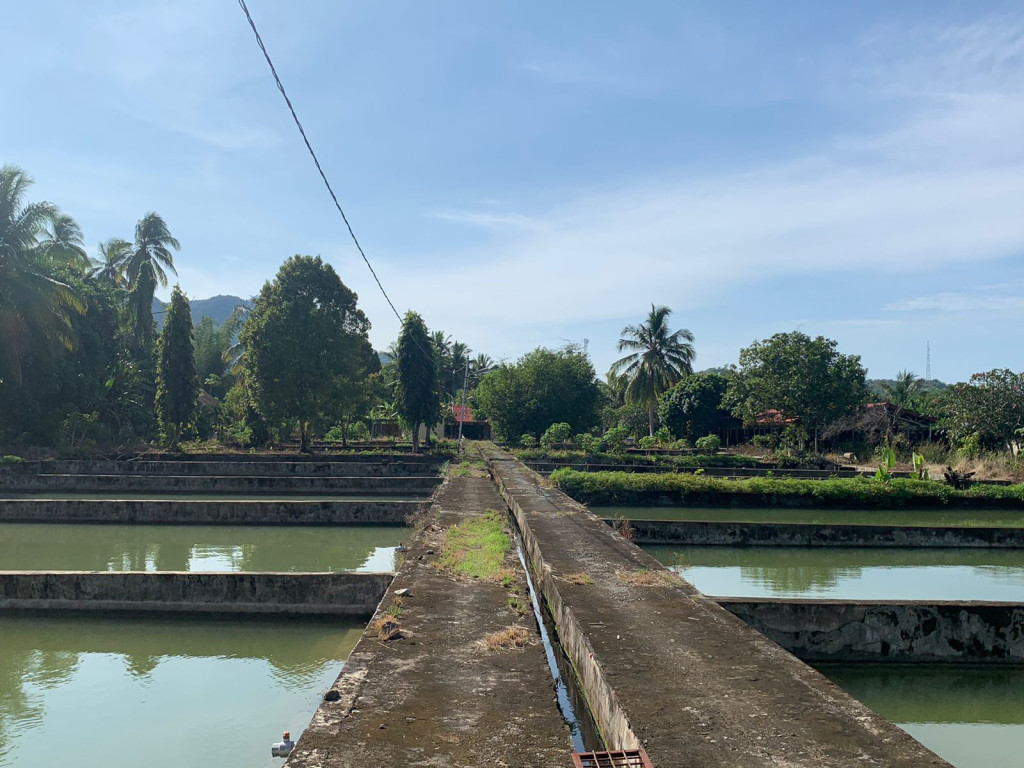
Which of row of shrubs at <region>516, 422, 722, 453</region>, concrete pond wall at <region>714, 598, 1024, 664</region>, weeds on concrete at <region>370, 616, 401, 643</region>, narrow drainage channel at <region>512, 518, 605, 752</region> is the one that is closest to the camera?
narrow drainage channel at <region>512, 518, 605, 752</region>

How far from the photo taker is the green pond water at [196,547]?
45.5 ft

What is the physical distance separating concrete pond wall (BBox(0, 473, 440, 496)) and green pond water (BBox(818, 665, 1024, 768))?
1733 centimetres

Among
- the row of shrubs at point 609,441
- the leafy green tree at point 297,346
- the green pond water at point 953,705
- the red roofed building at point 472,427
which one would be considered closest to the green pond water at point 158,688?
the green pond water at point 953,705

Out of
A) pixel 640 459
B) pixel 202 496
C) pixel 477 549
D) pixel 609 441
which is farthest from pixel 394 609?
pixel 609 441

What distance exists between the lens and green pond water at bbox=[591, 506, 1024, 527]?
20000mm

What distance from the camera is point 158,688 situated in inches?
301

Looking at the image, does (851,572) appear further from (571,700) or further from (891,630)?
(571,700)

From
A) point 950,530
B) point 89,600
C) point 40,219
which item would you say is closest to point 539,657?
point 89,600

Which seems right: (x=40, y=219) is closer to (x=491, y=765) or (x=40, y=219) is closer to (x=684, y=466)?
(x=684, y=466)

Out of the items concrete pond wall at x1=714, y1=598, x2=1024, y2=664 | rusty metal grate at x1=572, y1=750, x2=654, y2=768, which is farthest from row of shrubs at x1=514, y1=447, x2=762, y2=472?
rusty metal grate at x1=572, y1=750, x2=654, y2=768

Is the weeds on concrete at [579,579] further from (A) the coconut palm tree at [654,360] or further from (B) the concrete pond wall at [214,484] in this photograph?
(A) the coconut palm tree at [654,360]

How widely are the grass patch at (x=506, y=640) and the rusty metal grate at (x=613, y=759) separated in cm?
206

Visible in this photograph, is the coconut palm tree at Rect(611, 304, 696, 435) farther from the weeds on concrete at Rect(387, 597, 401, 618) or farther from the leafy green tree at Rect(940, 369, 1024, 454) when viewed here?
the weeds on concrete at Rect(387, 597, 401, 618)

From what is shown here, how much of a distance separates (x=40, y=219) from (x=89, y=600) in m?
28.3
